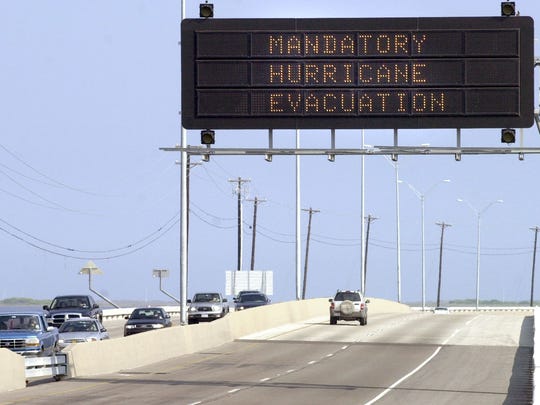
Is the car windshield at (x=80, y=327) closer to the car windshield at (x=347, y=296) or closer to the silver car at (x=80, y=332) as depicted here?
the silver car at (x=80, y=332)

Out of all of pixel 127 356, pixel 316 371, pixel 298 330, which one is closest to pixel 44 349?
pixel 127 356

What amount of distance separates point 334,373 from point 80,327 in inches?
388

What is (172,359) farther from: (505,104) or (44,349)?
(505,104)

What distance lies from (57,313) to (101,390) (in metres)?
25.0

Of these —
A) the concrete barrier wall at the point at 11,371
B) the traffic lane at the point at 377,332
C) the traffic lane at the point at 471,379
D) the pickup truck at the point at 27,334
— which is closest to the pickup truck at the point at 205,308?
the traffic lane at the point at 377,332

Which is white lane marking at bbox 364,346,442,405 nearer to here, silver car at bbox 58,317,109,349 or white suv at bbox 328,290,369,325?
silver car at bbox 58,317,109,349

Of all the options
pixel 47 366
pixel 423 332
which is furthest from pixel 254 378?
pixel 423 332

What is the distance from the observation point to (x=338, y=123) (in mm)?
27484

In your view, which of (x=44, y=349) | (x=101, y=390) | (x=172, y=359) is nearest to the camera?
(x=101, y=390)

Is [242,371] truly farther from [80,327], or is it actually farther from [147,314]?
[147,314]

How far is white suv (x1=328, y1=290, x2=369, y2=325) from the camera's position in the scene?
6644cm

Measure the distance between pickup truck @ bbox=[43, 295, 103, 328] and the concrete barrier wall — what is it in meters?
23.2

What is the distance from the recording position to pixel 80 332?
44.2 metres

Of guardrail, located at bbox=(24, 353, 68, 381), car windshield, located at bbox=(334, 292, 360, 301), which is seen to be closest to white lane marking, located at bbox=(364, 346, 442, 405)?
guardrail, located at bbox=(24, 353, 68, 381)
